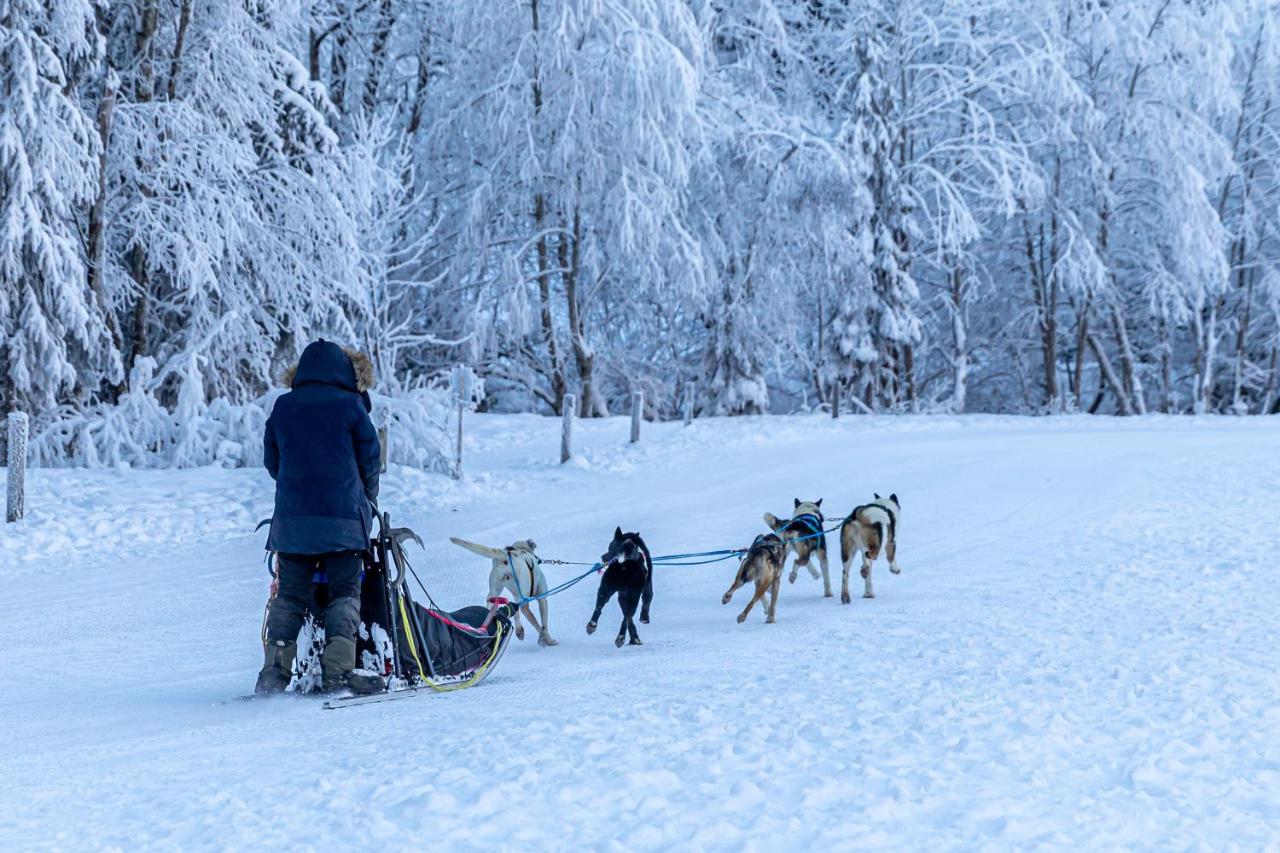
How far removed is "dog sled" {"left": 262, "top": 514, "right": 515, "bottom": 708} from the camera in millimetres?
5758

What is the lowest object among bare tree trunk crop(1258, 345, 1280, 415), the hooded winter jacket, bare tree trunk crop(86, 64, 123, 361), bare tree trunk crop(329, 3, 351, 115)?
the hooded winter jacket

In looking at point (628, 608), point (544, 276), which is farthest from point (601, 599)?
point (544, 276)

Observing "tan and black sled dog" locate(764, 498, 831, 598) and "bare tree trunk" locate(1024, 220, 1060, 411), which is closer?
"tan and black sled dog" locate(764, 498, 831, 598)

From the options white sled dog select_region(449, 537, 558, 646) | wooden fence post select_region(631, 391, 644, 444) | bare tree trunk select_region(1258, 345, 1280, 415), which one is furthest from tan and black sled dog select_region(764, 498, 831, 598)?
bare tree trunk select_region(1258, 345, 1280, 415)

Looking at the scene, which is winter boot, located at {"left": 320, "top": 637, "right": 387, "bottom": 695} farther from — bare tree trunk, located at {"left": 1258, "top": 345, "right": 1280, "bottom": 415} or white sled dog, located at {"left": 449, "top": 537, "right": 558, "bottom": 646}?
bare tree trunk, located at {"left": 1258, "top": 345, "right": 1280, "bottom": 415}

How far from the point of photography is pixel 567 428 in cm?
1619

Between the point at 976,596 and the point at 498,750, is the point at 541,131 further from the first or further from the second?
the point at 498,750

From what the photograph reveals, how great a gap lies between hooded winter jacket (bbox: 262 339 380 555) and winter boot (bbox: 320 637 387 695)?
0.47 m

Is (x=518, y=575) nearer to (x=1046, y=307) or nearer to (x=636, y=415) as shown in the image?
(x=636, y=415)

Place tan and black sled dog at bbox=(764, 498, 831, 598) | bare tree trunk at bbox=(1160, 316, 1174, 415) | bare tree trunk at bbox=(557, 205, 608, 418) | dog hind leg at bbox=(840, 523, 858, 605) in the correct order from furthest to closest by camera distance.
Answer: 1. bare tree trunk at bbox=(1160, 316, 1174, 415)
2. bare tree trunk at bbox=(557, 205, 608, 418)
3. dog hind leg at bbox=(840, 523, 858, 605)
4. tan and black sled dog at bbox=(764, 498, 831, 598)

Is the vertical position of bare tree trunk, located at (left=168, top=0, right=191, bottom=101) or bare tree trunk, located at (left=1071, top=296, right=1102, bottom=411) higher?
bare tree trunk, located at (left=168, top=0, right=191, bottom=101)

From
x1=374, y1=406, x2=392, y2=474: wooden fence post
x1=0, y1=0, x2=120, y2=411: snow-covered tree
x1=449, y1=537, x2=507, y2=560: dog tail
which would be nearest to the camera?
x1=449, y1=537, x2=507, y2=560: dog tail

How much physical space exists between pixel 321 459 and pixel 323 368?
0.45 meters

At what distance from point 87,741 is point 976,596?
5778 mm
